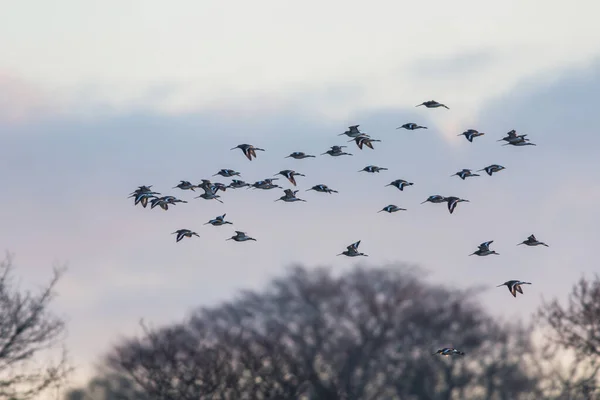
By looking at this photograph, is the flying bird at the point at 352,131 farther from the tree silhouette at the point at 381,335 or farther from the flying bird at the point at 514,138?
the tree silhouette at the point at 381,335

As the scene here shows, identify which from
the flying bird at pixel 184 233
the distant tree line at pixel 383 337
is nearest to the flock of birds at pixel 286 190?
the flying bird at pixel 184 233

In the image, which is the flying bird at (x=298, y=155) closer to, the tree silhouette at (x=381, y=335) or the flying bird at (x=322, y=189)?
the flying bird at (x=322, y=189)

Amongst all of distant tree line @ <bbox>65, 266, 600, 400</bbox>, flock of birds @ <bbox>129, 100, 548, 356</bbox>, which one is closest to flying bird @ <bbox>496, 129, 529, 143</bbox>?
flock of birds @ <bbox>129, 100, 548, 356</bbox>

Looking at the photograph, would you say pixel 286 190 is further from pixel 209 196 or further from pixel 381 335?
pixel 381 335

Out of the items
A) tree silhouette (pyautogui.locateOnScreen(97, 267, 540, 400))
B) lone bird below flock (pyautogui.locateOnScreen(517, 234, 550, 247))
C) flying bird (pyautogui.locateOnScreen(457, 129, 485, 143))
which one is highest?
tree silhouette (pyautogui.locateOnScreen(97, 267, 540, 400))

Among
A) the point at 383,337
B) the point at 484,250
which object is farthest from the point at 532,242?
the point at 383,337

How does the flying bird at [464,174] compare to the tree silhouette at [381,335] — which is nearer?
the flying bird at [464,174]

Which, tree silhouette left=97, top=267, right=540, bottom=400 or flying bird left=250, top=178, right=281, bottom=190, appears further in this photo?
tree silhouette left=97, top=267, right=540, bottom=400

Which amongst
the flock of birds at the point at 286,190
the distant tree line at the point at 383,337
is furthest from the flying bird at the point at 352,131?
the distant tree line at the point at 383,337

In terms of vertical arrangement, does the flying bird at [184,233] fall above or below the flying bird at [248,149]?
below

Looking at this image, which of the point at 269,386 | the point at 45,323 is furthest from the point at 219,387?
the point at 45,323

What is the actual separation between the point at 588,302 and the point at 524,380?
113 ft

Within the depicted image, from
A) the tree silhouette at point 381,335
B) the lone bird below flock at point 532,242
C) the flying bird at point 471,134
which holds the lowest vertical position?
the lone bird below flock at point 532,242

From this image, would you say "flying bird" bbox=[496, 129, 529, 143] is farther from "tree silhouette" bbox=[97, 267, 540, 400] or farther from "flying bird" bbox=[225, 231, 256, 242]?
"tree silhouette" bbox=[97, 267, 540, 400]
